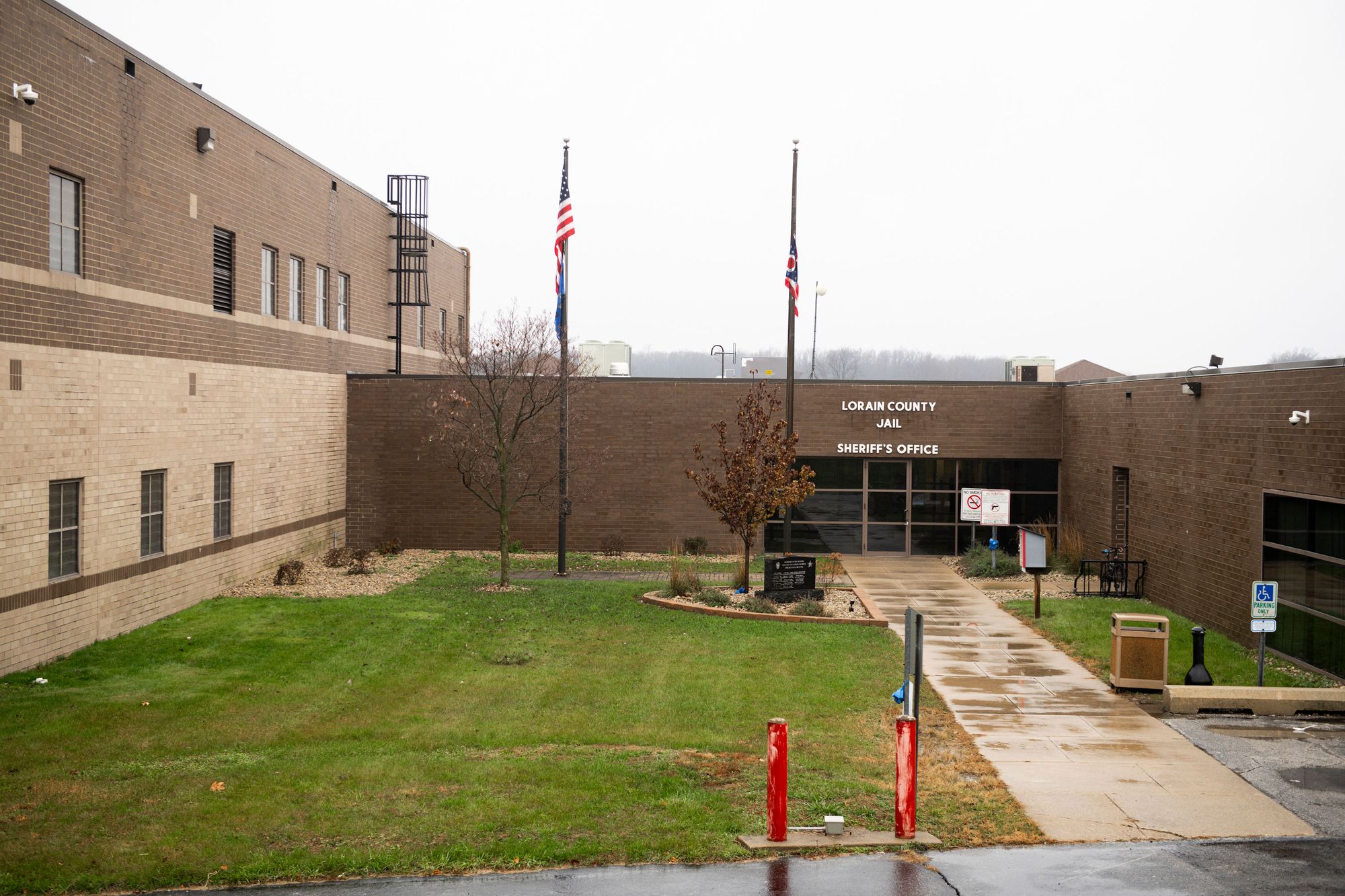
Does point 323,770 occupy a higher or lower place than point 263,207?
lower

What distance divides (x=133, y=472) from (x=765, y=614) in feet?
36.2

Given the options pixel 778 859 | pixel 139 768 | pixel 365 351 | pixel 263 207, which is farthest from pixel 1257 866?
pixel 365 351

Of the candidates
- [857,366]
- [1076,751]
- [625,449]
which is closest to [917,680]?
[1076,751]

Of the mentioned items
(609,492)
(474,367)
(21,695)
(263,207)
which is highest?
(263,207)

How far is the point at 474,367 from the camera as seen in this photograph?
28.4 metres

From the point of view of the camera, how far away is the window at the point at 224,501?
22.5 m

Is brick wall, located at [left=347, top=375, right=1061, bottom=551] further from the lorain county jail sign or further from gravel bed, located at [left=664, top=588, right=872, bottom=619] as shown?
gravel bed, located at [left=664, top=588, right=872, bottom=619]

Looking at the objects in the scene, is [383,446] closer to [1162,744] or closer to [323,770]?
[323,770]

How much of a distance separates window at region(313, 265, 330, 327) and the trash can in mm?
20426

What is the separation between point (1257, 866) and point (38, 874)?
9111mm

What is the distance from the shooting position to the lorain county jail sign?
30.2 metres

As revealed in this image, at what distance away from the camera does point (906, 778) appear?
29.7 feet

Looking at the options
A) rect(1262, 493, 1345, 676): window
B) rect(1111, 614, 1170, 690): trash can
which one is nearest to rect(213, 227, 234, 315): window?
rect(1111, 614, 1170, 690): trash can

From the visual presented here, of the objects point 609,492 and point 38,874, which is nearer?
point 38,874
